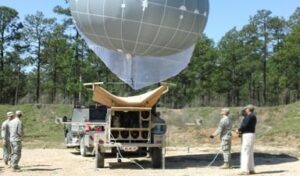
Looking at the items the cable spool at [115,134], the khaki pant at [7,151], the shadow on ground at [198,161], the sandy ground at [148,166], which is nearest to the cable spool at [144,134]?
the cable spool at [115,134]

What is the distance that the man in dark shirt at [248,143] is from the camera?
16438 mm

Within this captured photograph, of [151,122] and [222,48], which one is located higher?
[222,48]

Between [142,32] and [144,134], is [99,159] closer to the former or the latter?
[144,134]

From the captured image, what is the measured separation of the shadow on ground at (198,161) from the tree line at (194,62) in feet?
122

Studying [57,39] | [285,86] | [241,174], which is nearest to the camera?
[241,174]

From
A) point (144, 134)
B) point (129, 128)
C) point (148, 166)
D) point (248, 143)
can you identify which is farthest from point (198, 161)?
point (248, 143)

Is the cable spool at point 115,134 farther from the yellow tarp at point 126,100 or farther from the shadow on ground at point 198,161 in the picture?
the shadow on ground at point 198,161

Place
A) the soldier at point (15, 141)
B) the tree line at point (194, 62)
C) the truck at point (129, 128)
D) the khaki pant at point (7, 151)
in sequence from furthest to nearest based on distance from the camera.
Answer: the tree line at point (194, 62) → the khaki pant at point (7, 151) → the truck at point (129, 128) → the soldier at point (15, 141)

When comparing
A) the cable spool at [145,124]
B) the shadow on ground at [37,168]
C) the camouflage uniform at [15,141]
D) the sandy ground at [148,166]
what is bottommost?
the shadow on ground at [37,168]

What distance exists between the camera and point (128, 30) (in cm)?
1884

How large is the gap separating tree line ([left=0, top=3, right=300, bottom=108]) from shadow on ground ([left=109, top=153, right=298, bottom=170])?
37259mm

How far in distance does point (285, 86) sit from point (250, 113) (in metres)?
55.5

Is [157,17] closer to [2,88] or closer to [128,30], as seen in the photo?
[128,30]

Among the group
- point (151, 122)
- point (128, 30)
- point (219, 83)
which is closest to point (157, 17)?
point (128, 30)
